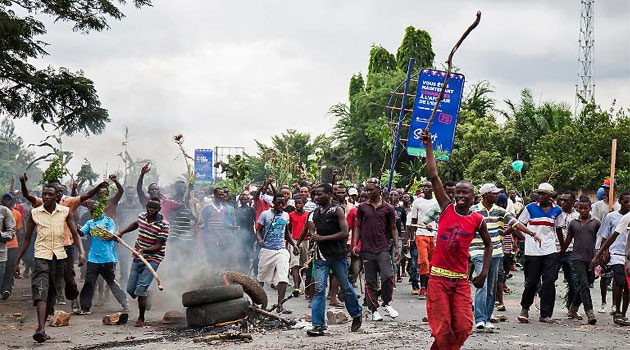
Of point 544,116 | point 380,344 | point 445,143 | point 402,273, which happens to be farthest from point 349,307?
point 544,116

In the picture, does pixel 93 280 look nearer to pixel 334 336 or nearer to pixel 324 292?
pixel 324 292

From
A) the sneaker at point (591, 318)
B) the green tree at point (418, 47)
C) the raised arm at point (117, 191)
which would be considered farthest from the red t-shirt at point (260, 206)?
the green tree at point (418, 47)

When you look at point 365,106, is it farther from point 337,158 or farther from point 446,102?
point 446,102

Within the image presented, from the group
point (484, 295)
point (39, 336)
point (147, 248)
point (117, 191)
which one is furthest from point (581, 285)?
point (39, 336)

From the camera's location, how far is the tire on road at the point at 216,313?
34.4 ft

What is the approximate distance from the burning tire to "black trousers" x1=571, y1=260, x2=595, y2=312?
14.2ft

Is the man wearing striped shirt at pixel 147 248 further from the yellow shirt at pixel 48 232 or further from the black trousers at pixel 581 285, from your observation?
the black trousers at pixel 581 285

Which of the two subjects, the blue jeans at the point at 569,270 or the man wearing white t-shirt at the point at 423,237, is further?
the man wearing white t-shirt at the point at 423,237

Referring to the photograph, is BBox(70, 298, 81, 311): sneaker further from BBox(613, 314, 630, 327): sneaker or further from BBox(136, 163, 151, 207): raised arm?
BBox(613, 314, 630, 327): sneaker

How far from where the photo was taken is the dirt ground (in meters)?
9.28

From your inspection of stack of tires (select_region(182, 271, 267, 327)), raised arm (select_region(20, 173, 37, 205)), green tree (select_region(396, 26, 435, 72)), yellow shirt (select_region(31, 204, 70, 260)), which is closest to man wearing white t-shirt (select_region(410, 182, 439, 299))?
stack of tires (select_region(182, 271, 267, 327))

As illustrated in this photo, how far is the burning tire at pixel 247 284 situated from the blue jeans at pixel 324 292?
51.0 inches

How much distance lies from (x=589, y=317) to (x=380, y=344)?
3674 millimetres

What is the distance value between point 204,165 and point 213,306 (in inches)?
1058
